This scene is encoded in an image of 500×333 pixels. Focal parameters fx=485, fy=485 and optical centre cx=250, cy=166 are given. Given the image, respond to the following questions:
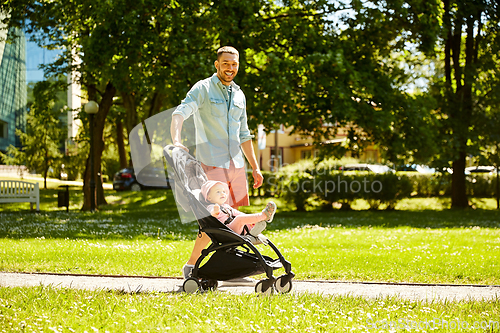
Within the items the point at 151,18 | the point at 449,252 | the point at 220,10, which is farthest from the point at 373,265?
the point at 151,18

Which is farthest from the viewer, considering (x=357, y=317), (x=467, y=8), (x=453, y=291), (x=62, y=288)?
(x=467, y=8)

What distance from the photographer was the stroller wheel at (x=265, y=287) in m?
4.69

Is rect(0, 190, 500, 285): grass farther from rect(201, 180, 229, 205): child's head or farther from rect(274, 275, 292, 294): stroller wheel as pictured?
rect(201, 180, 229, 205): child's head

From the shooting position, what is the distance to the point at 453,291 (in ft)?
17.5

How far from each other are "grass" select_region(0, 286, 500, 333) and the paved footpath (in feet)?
1.29

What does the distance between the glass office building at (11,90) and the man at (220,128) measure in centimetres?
4075

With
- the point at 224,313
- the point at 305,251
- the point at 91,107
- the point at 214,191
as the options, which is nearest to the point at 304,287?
the point at 214,191

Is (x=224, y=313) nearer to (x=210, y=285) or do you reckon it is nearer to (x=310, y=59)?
(x=210, y=285)

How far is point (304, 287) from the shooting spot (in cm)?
540

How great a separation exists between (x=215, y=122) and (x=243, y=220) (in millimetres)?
1140

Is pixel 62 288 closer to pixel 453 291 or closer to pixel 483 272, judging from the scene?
pixel 453 291

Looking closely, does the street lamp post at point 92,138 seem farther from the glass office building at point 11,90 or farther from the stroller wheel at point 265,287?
the glass office building at point 11,90

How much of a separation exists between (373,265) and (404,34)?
13.5 m

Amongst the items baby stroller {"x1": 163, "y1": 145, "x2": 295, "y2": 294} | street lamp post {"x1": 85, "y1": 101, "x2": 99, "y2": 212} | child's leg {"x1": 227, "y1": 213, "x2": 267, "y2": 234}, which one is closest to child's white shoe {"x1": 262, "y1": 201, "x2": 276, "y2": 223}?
child's leg {"x1": 227, "y1": 213, "x2": 267, "y2": 234}
